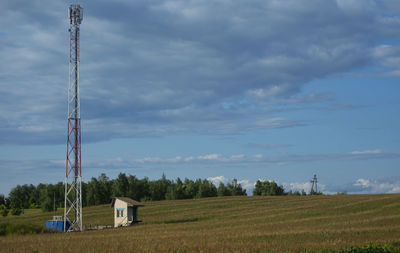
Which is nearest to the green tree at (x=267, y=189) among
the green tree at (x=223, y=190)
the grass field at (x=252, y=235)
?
the green tree at (x=223, y=190)

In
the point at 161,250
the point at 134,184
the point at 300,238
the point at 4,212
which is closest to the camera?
the point at 161,250

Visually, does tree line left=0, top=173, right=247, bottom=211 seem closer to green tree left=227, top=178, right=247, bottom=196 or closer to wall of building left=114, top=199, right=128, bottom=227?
green tree left=227, top=178, right=247, bottom=196

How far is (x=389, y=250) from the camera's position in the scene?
19609 millimetres

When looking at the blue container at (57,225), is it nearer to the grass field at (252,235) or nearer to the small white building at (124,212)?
the grass field at (252,235)

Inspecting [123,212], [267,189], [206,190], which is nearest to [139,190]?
[206,190]

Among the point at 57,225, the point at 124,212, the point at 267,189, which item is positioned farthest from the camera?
the point at 267,189

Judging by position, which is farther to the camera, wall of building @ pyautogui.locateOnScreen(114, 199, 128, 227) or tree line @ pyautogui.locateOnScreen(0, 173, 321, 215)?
tree line @ pyautogui.locateOnScreen(0, 173, 321, 215)

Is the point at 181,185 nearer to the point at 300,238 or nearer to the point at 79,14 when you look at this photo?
the point at 79,14

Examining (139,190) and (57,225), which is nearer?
(57,225)

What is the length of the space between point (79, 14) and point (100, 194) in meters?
103

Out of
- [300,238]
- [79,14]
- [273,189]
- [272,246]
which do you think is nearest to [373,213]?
[300,238]

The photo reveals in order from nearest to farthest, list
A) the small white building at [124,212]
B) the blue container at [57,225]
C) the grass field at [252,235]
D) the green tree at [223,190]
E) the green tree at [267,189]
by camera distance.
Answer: the grass field at [252,235] → the blue container at [57,225] → the small white building at [124,212] → the green tree at [223,190] → the green tree at [267,189]

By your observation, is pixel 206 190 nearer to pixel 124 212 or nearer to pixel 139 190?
pixel 139 190

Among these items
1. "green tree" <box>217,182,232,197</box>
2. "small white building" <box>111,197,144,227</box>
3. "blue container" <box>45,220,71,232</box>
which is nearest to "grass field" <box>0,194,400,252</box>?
"blue container" <box>45,220,71,232</box>
